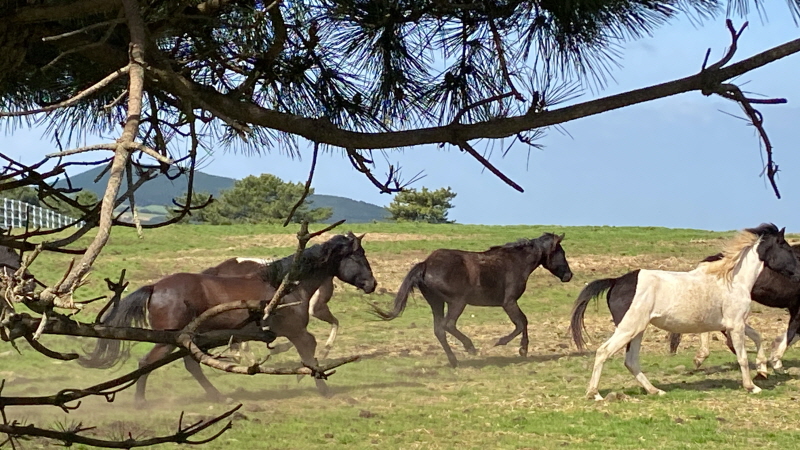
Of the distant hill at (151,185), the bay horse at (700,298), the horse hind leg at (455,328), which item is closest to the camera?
the distant hill at (151,185)

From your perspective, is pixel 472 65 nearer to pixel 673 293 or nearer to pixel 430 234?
pixel 673 293

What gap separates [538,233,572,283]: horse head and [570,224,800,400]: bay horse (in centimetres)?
234

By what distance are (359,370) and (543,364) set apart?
1.69 meters

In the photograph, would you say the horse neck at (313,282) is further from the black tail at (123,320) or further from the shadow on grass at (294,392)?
the black tail at (123,320)

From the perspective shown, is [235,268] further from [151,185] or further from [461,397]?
[151,185]

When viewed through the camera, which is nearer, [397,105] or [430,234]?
[397,105]

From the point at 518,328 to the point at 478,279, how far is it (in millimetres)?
631

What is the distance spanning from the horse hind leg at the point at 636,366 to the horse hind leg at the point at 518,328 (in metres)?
2.42

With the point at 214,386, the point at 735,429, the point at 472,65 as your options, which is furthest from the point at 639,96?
the point at 214,386

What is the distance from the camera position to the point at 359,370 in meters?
8.49

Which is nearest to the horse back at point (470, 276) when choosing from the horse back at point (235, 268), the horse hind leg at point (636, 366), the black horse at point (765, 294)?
the black horse at point (765, 294)

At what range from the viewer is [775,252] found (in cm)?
755

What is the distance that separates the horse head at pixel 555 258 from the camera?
33.2 feet

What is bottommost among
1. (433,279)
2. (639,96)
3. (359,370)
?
(359,370)
